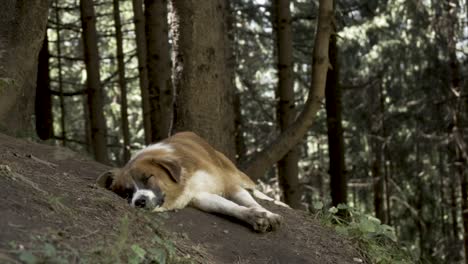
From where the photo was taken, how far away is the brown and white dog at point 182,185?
19.5 feet


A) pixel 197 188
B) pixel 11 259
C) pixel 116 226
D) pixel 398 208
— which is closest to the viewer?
pixel 11 259

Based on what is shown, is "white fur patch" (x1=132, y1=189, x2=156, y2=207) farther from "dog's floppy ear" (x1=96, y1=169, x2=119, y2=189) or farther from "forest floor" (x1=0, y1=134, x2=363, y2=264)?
"dog's floppy ear" (x1=96, y1=169, x2=119, y2=189)

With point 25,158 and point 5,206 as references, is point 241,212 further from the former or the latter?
point 5,206

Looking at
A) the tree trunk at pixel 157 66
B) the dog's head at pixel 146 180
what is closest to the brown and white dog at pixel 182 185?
the dog's head at pixel 146 180

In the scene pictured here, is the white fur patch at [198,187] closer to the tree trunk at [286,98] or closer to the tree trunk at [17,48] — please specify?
the tree trunk at [17,48]

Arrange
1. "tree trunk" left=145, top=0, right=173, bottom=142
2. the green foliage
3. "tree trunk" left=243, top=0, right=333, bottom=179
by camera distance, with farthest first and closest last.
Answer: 1. "tree trunk" left=145, top=0, right=173, bottom=142
2. "tree trunk" left=243, top=0, right=333, bottom=179
3. the green foliage

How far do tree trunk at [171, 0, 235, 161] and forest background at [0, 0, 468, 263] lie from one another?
0.01 metres

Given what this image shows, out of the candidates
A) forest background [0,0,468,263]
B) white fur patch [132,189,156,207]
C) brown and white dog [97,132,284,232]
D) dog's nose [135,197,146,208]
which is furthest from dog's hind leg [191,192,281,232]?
forest background [0,0,468,263]

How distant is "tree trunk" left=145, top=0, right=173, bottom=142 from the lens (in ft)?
35.1

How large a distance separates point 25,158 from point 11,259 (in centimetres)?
265

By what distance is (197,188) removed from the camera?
6406mm

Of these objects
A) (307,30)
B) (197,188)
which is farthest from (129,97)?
(197,188)

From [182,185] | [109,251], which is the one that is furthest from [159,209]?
[109,251]

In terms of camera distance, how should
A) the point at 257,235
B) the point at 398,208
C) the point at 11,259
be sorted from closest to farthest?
the point at 11,259
the point at 257,235
the point at 398,208
